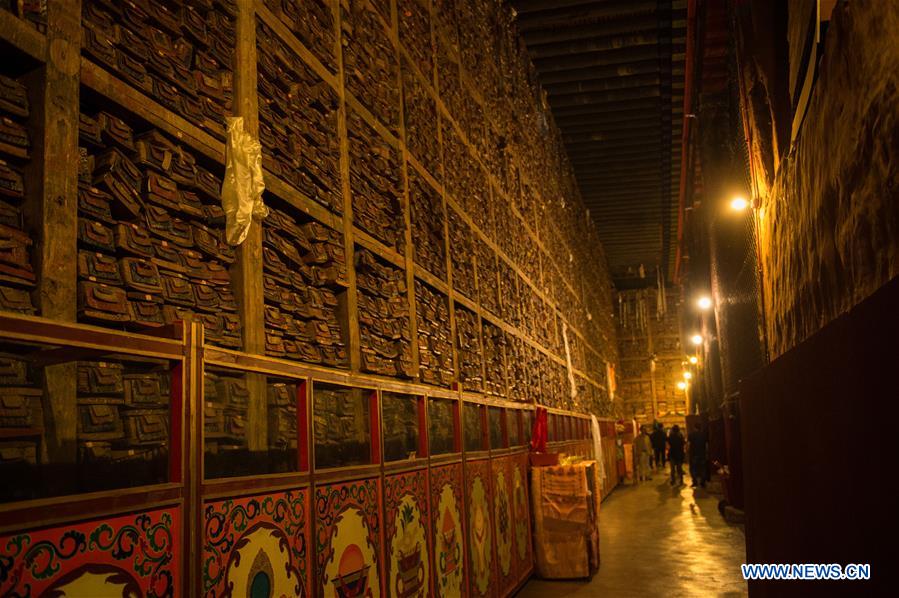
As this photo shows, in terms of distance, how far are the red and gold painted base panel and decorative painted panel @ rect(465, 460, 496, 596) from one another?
3.33 ft

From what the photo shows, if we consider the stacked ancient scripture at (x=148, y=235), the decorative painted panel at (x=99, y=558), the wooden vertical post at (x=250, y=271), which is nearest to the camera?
the decorative painted panel at (x=99, y=558)

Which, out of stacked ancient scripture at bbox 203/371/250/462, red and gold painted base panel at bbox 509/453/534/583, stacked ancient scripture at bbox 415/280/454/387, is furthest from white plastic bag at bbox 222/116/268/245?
red and gold painted base panel at bbox 509/453/534/583

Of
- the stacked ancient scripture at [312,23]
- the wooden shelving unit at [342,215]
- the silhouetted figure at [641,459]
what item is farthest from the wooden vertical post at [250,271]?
the silhouetted figure at [641,459]

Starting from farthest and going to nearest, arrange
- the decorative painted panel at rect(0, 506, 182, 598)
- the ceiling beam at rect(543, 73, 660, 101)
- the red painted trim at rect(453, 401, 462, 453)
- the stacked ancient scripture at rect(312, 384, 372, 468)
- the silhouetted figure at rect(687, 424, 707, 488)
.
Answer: the silhouetted figure at rect(687, 424, 707, 488)
the ceiling beam at rect(543, 73, 660, 101)
the red painted trim at rect(453, 401, 462, 453)
the stacked ancient scripture at rect(312, 384, 372, 468)
the decorative painted panel at rect(0, 506, 182, 598)

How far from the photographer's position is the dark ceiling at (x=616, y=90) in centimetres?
1246

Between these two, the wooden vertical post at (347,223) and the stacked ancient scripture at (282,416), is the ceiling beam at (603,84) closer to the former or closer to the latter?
the wooden vertical post at (347,223)

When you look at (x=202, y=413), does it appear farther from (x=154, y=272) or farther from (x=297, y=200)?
(x=297, y=200)

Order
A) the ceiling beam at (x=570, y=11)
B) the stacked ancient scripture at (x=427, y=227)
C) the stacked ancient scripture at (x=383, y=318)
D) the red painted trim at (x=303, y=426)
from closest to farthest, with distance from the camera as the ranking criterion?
the red painted trim at (x=303, y=426), the stacked ancient scripture at (x=383, y=318), the stacked ancient scripture at (x=427, y=227), the ceiling beam at (x=570, y=11)

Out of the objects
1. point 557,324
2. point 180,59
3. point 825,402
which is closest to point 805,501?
point 825,402

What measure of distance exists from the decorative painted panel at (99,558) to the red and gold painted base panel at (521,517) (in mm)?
5508

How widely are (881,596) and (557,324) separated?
12.2 meters

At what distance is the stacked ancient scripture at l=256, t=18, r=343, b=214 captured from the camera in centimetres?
357

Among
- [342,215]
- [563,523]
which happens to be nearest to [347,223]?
[342,215]

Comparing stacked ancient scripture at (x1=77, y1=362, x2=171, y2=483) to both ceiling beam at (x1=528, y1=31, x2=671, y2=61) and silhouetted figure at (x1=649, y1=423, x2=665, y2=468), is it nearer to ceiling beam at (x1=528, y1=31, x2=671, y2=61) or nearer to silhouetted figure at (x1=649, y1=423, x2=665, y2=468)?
ceiling beam at (x1=528, y1=31, x2=671, y2=61)
